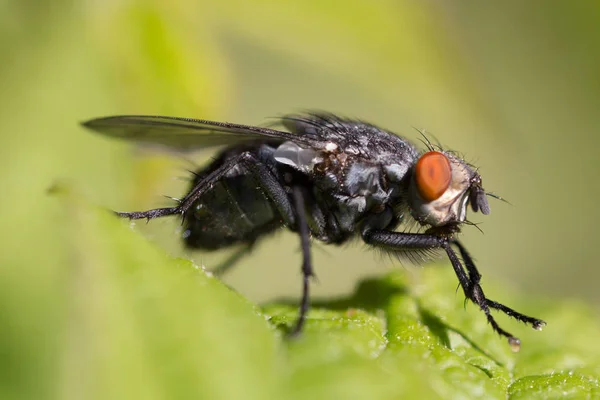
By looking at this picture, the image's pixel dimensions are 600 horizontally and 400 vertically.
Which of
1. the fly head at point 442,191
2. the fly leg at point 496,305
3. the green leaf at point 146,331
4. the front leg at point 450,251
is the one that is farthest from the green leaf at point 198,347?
the fly head at point 442,191

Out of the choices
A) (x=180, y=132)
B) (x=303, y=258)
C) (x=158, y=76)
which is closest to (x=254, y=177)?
(x=180, y=132)

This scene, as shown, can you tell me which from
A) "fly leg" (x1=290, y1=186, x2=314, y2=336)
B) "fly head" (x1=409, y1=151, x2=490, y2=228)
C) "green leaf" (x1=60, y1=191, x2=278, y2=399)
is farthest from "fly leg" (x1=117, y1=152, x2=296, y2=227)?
"green leaf" (x1=60, y1=191, x2=278, y2=399)

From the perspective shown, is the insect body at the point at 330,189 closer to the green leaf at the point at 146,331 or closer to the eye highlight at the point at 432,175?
the eye highlight at the point at 432,175

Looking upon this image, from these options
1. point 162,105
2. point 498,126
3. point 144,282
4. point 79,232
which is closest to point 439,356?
point 144,282

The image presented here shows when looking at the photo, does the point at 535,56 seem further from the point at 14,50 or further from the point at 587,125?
the point at 14,50

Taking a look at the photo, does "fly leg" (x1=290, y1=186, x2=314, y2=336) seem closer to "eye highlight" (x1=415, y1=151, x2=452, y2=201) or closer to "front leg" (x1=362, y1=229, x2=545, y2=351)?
"front leg" (x1=362, y1=229, x2=545, y2=351)
